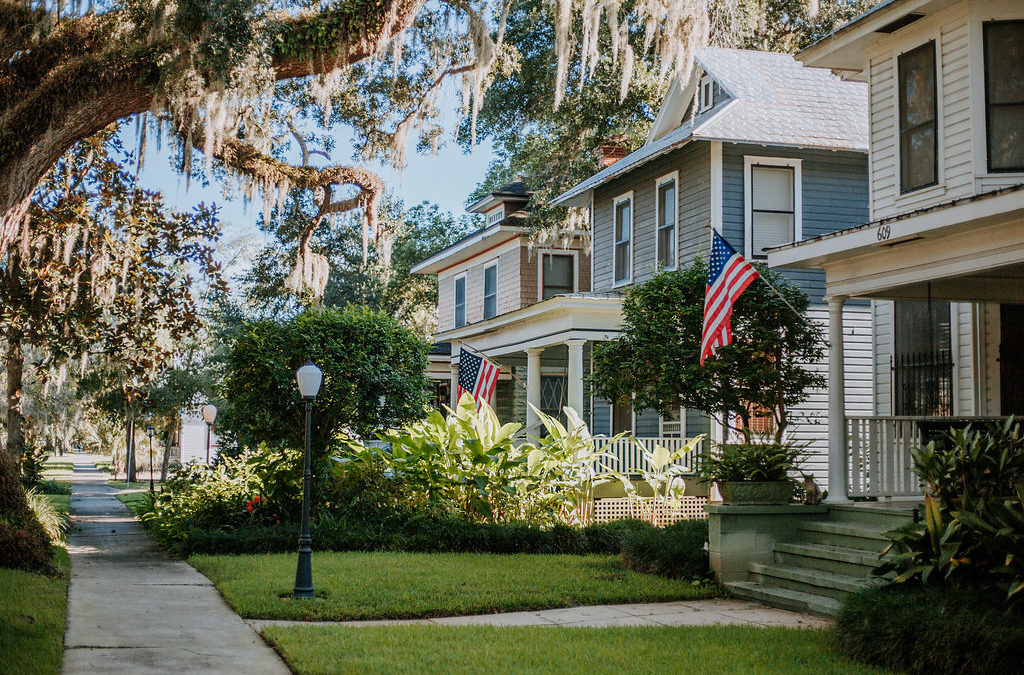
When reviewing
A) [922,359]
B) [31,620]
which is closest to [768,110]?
[922,359]

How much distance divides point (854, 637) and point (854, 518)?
350 centimetres

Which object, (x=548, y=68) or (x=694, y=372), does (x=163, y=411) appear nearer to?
(x=548, y=68)

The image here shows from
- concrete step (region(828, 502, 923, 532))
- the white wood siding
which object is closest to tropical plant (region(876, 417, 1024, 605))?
concrete step (region(828, 502, 923, 532))

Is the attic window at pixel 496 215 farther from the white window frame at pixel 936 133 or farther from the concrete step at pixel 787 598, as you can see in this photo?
the concrete step at pixel 787 598

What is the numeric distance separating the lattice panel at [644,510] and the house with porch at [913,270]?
427 cm

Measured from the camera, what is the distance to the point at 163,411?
32.1m

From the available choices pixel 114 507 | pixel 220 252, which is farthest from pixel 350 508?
pixel 220 252

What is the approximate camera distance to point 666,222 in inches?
770

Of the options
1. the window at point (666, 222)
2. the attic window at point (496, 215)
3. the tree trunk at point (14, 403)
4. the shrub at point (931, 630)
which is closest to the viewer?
the shrub at point (931, 630)

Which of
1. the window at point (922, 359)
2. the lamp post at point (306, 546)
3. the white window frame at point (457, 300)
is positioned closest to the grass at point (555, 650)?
the lamp post at point (306, 546)

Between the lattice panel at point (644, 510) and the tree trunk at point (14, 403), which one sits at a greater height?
the tree trunk at point (14, 403)

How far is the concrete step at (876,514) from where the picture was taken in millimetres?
9711

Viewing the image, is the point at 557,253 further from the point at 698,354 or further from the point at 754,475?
the point at 754,475

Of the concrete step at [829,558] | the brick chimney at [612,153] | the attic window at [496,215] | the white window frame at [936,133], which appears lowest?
the concrete step at [829,558]
